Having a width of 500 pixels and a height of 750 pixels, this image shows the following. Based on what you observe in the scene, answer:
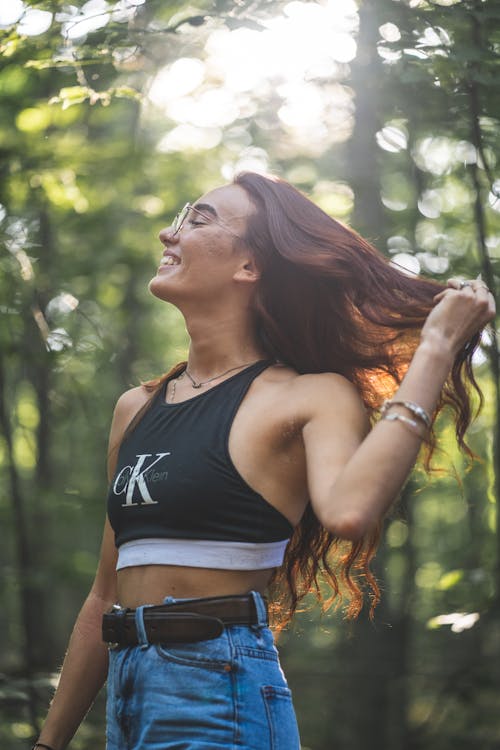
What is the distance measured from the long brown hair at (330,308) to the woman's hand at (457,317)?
0.38 m

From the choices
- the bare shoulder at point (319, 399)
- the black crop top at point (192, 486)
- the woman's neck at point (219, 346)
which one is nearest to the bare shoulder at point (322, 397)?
the bare shoulder at point (319, 399)

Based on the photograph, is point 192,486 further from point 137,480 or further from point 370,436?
point 370,436

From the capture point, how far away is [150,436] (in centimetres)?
257


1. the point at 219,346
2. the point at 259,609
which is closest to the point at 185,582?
the point at 259,609

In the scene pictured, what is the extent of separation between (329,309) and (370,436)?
81 cm

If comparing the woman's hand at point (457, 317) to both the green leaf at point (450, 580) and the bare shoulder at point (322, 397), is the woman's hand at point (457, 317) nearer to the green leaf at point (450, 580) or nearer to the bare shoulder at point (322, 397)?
the bare shoulder at point (322, 397)

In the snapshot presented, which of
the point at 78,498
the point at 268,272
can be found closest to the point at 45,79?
the point at 78,498

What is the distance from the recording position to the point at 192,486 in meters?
2.32

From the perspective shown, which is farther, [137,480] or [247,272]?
[247,272]

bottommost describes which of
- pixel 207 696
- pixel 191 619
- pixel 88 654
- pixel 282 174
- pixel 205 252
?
pixel 282 174

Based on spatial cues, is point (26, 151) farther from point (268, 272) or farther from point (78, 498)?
point (268, 272)

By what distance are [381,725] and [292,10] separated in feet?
15.4

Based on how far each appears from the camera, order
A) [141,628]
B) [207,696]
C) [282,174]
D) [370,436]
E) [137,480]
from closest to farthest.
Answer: [370,436], [207,696], [141,628], [137,480], [282,174]

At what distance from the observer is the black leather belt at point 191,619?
2207 millimetres
